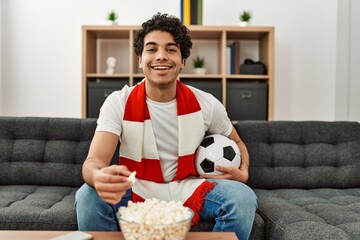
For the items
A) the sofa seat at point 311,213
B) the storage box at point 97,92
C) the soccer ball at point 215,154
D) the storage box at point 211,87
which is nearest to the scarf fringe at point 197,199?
the soccer ball at point 215,154

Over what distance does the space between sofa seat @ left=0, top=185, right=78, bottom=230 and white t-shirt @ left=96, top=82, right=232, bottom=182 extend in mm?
413

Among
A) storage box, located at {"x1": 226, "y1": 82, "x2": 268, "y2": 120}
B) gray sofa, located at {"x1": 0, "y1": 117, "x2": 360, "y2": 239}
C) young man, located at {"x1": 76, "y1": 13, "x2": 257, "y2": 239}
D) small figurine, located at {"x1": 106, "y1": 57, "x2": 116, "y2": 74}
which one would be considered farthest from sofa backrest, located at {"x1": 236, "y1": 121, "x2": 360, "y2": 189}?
small figurine, located at {"x1": 106, "y1": 57, "x2": 116, "y2": 74}

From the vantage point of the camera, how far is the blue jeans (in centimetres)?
144

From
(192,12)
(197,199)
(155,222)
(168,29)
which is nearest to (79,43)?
(192,12)

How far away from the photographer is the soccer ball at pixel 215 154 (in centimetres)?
172

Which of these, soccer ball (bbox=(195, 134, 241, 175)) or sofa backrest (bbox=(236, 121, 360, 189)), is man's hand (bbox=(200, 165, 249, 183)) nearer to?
soccer ball (bbox=(195, 134, 241, 175))

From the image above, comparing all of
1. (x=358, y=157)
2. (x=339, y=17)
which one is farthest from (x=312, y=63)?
(x=358, y=157)

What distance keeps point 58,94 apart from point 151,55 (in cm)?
179

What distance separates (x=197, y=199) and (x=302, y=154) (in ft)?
2.94

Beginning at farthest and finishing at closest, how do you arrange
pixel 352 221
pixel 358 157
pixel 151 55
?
pixel 358 157 → pixel 151 55 → pixel 352 221

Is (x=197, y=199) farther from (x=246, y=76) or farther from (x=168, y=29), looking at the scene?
(x=246, y=76)

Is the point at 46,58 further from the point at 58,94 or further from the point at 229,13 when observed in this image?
the point at 229,13

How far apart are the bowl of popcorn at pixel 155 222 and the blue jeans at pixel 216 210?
1.40 ft

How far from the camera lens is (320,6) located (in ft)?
10.9
